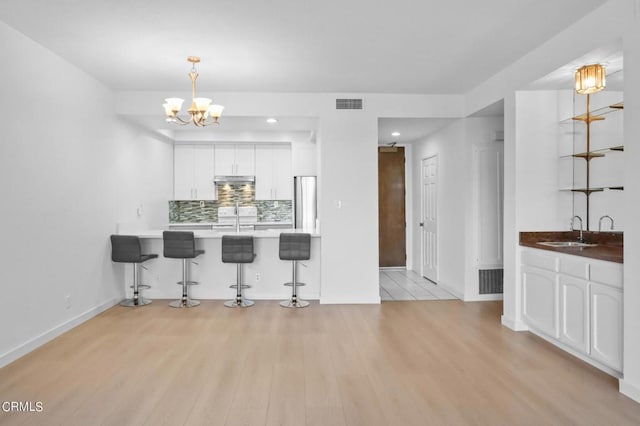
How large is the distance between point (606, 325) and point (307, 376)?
2308 mm

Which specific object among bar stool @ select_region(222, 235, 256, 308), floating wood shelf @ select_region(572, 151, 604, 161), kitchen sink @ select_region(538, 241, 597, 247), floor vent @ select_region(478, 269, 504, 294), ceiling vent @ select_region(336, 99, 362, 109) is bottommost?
floor vent @ select_region(478, 269, 504, 294)

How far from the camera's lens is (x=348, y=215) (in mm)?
5863

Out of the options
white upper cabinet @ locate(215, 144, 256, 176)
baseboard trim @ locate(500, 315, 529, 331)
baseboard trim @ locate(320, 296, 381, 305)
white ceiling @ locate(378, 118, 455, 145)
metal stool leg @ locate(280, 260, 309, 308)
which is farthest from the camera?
white upper cabinet @ locate(215, 144, 256, 176)

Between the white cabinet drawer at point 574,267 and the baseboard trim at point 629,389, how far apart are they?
81 cm

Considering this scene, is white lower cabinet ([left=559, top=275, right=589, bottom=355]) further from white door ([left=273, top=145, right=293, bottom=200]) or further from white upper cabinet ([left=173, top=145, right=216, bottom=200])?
white upper cabinet ([left=173, top=145, right=216, bottom=200])

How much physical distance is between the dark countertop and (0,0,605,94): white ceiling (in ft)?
6.15

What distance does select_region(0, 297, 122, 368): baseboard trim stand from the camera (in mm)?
3617

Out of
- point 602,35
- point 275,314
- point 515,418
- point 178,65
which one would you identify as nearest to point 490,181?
point 602,35

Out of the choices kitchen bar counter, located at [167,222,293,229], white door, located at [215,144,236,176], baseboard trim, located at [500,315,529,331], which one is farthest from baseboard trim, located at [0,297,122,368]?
baseboard trim, located at [500,315,529,331]

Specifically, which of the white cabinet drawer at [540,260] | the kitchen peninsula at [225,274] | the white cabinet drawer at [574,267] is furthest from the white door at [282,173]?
the white cabinet drawer at [574,267]

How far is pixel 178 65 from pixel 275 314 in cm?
307

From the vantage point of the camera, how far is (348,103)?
5848 mm

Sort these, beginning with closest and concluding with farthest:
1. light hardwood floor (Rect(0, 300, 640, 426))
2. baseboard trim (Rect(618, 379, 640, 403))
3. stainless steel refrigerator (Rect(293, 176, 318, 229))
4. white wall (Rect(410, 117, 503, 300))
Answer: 1. light hardwood floor (Rect(0, 300, 640, 426))
2. baseboard trim (Rect(618, 379, 640, 403))
3. white wall (Rect(410, 117, 503, 300))
4. stainless steel refrigerator (Rect(293, 176, 318, 229))

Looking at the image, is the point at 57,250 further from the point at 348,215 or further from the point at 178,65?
the point at 348,215
